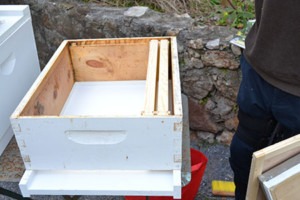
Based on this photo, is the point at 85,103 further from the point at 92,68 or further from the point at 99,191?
the point at 99,191

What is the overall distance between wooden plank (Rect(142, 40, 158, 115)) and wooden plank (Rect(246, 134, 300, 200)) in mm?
318

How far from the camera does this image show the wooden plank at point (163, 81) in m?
1.03

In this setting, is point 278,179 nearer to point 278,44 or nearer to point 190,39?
point 278,44

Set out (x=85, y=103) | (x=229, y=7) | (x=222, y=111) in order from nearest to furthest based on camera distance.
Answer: (x=85, y=103) < (x=222, y=111) < (x=229, y=7)

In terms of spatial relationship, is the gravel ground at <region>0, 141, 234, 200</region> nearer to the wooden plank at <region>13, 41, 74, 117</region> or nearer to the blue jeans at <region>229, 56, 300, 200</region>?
the blue jeans at <region>229, 56, 300, 200</region>

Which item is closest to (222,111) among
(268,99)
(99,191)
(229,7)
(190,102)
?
(190,102)

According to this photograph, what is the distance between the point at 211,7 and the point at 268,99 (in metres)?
1.49

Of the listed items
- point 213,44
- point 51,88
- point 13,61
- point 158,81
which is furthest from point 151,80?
point 213,44

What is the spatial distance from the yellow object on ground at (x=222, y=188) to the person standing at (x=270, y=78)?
0.65 meters

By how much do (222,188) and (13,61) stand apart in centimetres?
143

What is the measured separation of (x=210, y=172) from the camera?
225 cm

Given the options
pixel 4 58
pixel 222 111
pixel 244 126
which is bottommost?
pixel 222 111

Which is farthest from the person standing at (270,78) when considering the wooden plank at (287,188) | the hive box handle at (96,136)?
the hive box handle at (96,136)

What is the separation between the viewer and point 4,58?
1.19 meters
